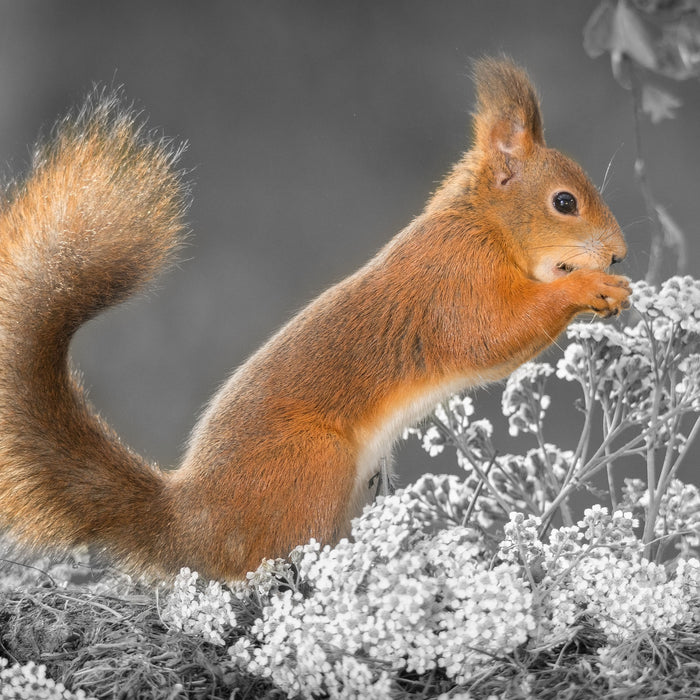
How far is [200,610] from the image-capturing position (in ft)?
3.77

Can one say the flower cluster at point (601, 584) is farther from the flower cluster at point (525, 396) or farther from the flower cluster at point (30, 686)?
the flower cluster at point (30, 686)

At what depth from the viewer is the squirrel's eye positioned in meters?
1.34

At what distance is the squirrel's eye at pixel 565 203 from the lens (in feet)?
4.40

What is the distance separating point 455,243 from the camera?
137 centimetres

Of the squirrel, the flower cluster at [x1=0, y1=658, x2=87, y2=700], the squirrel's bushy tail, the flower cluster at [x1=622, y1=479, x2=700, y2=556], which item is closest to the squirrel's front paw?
the squirrel

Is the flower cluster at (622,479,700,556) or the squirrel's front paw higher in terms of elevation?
the squirrel's front paw

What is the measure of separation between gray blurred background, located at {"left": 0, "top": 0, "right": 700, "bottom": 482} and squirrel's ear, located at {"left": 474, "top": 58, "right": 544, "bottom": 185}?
0.25 metres

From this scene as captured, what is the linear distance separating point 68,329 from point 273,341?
0.30 meters

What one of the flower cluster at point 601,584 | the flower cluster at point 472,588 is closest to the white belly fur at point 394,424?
the flower cluster at point 472,588

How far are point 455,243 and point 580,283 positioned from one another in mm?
195

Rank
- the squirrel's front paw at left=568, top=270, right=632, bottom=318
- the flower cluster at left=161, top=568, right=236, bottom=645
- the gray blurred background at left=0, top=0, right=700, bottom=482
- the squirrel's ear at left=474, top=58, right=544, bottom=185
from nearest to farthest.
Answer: the flower cluster at left=161, top=568, right=236, bottom=645 < the squirrel's front paw at left=568, top=270, right=632, bottom=318 < the squirrel's ear at left=474, top=58, right=544, bottom=185 < the gray blurred background at left=0, top=0, right=700, bottom=482

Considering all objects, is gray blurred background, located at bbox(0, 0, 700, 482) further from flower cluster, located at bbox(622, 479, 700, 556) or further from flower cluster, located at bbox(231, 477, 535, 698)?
flower cluster, located at bbox(231, 477, 535, 698)

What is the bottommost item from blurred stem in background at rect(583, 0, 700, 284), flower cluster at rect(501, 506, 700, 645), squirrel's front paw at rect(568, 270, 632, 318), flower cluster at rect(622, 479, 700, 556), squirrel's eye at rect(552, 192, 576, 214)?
flower cluster at rect(622, 479, 700, 556)

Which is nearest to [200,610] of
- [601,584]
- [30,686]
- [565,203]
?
[30,686]
